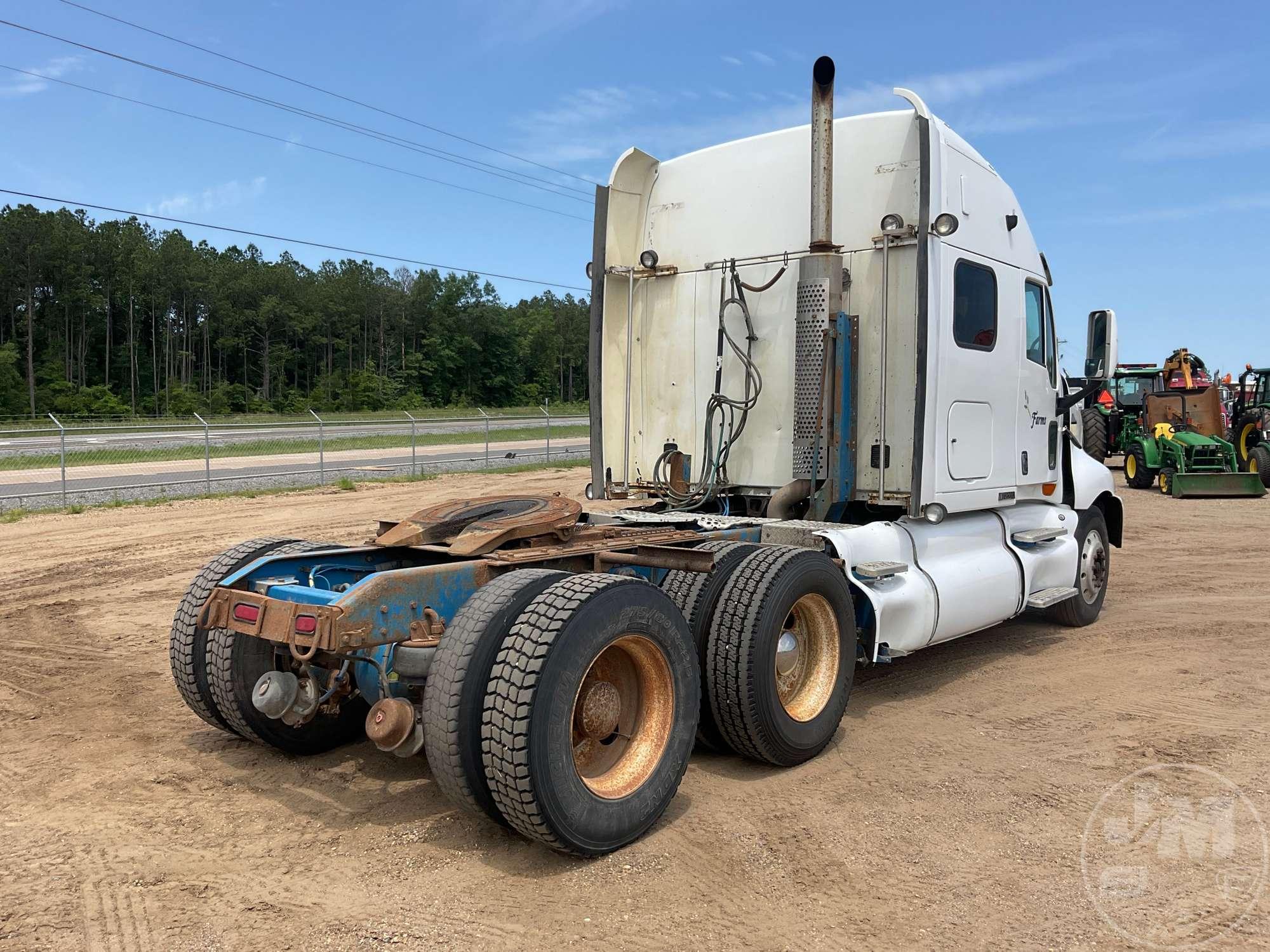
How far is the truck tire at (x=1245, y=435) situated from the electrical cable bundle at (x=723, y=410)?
19.6 meters

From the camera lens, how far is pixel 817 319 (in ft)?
20.1

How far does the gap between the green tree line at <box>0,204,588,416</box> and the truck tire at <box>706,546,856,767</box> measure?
55.1m

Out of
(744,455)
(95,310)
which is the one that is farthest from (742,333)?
(95,310)

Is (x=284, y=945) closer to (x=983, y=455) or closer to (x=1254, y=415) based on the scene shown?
(x=983, y=455)

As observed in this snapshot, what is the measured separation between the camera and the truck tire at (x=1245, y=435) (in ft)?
71.7

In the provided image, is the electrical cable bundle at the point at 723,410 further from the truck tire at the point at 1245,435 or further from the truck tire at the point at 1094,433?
the truck tire at the point at 1245,435

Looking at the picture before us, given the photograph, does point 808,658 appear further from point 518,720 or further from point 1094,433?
point 1094,433

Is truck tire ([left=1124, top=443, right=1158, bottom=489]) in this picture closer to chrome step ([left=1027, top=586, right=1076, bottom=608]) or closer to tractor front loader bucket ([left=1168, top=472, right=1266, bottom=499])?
tractor front loader bucket ([left=1168, top=472, right=1266, bottom=499])

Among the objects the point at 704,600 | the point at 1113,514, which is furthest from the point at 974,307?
the point at 1113,514

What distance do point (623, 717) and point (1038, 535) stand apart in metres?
4.42

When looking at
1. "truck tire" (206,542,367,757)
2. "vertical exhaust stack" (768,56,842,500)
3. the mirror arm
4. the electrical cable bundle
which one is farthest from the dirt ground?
the mirror arm

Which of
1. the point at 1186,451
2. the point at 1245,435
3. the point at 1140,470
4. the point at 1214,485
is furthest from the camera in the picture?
the point at 1245,435

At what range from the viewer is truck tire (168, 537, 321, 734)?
15.5 feet

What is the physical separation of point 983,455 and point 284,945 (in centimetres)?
A: 526
